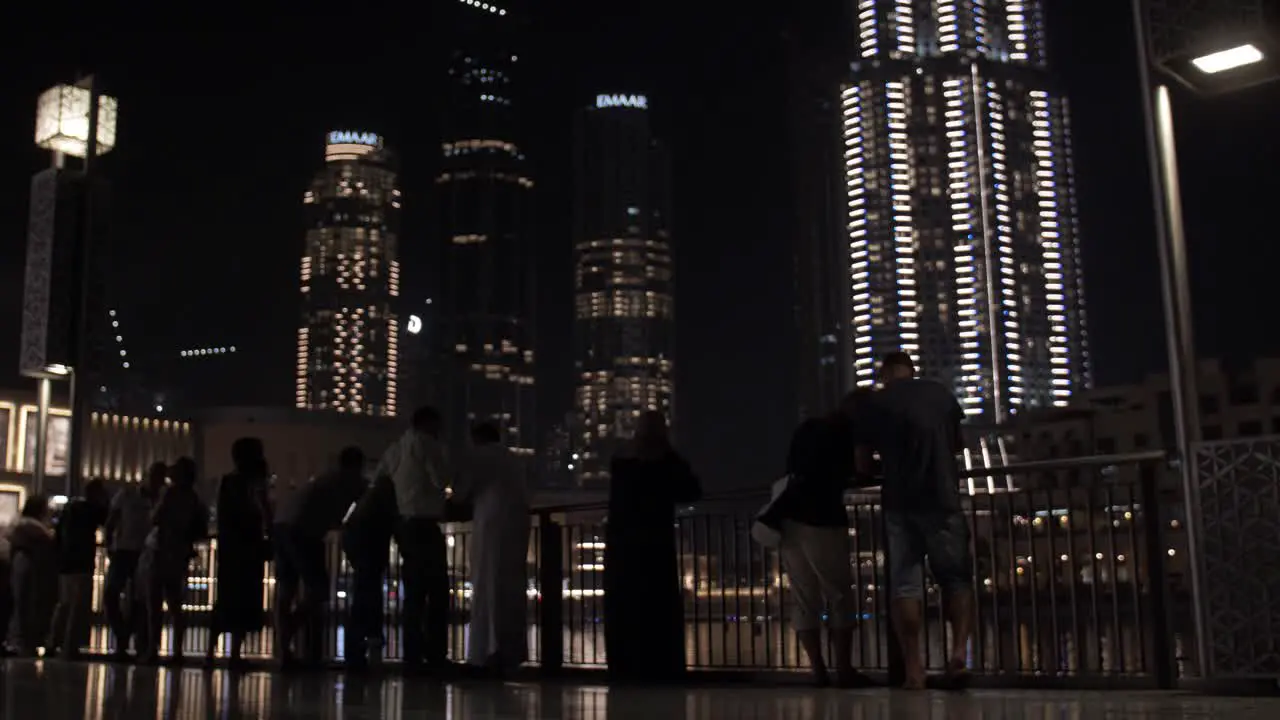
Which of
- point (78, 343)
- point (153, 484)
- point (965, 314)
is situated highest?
point (965, 314)

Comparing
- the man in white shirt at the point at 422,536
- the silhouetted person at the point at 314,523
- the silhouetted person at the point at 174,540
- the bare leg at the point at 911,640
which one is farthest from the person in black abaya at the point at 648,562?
the silhouetted person at the point at 174,540

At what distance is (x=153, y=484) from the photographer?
36.8 ft

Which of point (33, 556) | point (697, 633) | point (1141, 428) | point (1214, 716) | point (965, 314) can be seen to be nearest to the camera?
point (1214, 716)

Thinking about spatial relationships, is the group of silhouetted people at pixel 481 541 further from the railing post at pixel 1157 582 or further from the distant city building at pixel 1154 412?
the distant city building at pixel 1154 412

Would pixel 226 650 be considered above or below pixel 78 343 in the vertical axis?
below

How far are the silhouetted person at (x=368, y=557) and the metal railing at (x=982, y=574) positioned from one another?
107 cm

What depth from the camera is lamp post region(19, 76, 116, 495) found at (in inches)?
613

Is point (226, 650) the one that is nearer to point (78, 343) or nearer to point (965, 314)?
point (78, 343)

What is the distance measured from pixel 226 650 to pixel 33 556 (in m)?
2.19

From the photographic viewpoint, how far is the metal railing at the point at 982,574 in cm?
699

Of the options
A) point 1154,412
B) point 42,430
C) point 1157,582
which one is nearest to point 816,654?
point 1157,582

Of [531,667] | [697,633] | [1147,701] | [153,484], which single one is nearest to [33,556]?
[153,484]

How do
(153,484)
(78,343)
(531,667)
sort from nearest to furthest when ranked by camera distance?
(531,667) < (153,484) < (78,343)

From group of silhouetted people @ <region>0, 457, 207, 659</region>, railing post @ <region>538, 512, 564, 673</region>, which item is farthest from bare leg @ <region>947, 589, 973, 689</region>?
group of silhouetted people @ <region>0, 457, 207, 659</region>
